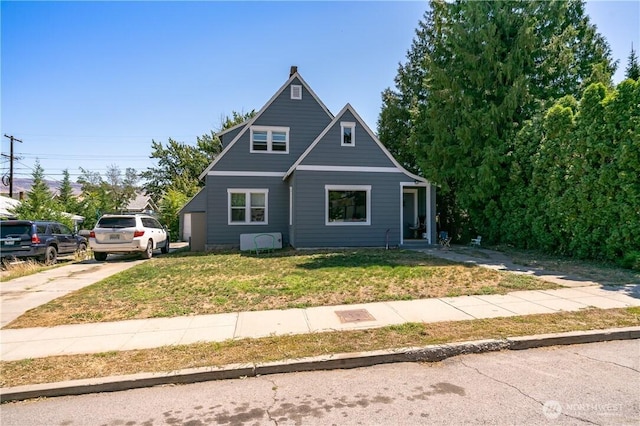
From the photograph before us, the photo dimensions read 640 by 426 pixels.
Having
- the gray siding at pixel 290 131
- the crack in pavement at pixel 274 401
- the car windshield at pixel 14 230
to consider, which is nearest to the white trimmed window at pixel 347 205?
the gray siding at pixel 290 131

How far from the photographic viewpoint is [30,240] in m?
12.7

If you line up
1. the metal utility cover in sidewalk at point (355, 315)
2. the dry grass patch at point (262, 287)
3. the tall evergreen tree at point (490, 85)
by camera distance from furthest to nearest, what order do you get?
the tall evergreen tree at point (490, 85)
the dry grass patch at point (262, 287)
the metal utility cover in sidewalk at point (355, 315)

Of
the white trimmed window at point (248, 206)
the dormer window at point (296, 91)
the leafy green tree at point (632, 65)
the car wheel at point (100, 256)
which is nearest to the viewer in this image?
the car wheel at point (100, 256)

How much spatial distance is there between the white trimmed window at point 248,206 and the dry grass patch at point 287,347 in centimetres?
1203

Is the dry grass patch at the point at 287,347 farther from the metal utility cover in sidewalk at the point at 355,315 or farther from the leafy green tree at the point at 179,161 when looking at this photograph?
the leafy green tree at the point at 179,161

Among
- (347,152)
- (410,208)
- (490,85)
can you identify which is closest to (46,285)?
(347,152)

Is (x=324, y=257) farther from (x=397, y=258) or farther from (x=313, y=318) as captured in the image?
(x=313, y=318)

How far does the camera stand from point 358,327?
521 cm

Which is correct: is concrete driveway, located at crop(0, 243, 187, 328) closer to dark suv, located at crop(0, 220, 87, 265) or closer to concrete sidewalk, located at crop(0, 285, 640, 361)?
dark suv, located at crop(0, 220, 87, 265)

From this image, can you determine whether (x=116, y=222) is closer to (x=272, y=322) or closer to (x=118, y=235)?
(x=118, y=235)

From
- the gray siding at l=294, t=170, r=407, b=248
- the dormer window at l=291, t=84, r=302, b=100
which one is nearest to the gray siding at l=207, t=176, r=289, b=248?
the gray siding at l=294, t=170, r=407, b=248

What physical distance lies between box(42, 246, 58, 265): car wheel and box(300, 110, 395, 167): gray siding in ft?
34.3

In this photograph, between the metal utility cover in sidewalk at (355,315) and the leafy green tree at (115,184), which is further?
the leafy green tree at (115,184)

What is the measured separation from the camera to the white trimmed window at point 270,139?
656 inches
